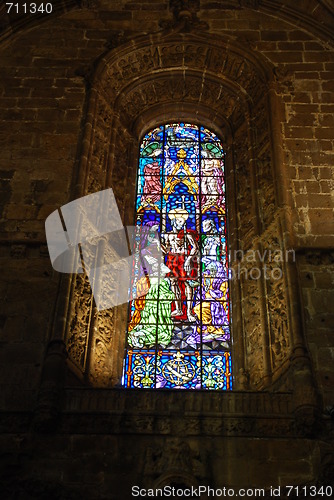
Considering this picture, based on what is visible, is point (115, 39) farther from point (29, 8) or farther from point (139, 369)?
point (139, 369)

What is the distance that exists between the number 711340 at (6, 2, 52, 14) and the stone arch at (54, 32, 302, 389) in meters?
1.81

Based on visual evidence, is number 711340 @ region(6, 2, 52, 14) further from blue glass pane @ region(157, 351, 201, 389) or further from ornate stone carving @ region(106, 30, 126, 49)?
blue glass pane @ region(157, 351, 201, 389)

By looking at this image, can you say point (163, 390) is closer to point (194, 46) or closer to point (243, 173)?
point (243, 173)

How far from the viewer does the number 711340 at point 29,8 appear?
1364 cm

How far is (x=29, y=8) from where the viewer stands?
1378cm

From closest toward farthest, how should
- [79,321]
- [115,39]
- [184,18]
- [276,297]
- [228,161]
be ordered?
[79,321] < [276,297] < [228,161] < [115,39] < [184,18]

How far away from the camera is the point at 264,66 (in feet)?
41.4

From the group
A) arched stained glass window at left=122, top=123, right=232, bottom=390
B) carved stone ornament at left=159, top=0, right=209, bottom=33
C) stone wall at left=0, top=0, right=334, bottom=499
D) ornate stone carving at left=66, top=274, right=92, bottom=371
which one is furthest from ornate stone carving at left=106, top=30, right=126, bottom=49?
ornate stone carving at left=66, top=274, right=92, bottom=371

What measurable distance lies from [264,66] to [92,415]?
657cm

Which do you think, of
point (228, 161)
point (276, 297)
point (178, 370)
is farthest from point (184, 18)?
point (178, 370)

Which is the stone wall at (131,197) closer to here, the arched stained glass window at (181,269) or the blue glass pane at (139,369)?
the blue glass pane at (139,369)

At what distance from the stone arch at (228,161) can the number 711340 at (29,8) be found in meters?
1.81

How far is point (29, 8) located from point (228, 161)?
177 inches

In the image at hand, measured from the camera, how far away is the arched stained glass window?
10.1 meters
